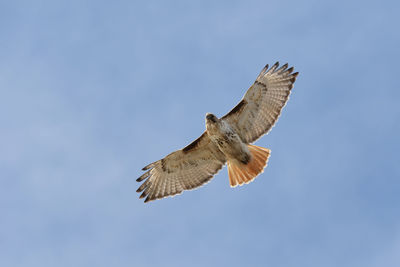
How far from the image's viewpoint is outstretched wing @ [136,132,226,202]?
58.5ft

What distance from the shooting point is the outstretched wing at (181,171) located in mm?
17844

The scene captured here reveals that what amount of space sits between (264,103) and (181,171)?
2.63 meters

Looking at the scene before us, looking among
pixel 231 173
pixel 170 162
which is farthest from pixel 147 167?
pixel 231 173

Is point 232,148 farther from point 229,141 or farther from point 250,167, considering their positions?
point 250,167

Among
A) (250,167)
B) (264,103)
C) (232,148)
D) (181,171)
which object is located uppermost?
(181,171)

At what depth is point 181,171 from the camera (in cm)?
1812

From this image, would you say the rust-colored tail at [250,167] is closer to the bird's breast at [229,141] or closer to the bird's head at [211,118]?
the bird's breast at [229,141]

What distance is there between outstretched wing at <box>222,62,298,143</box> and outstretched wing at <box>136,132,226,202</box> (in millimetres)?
912

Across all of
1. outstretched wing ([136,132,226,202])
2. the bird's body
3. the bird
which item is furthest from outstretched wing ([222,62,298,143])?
outstretched wing ([136,132,226,202])

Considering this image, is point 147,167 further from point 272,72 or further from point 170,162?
point 272,72

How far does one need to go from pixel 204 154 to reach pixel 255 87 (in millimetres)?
2038

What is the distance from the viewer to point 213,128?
17.1m

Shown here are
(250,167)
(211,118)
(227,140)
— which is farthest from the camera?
(250,167)

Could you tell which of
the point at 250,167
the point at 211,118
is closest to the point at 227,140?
the point at 211,118
